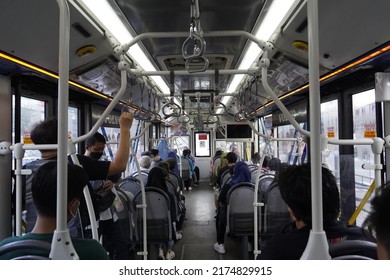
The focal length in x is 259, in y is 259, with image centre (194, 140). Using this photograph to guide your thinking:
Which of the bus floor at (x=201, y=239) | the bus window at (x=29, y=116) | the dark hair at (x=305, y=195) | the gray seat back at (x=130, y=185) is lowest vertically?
the bus floor at (x=201, y=239)

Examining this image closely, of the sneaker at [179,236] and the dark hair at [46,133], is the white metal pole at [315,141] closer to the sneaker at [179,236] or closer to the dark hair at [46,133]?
the dark hair at [46,133]

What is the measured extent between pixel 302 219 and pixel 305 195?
0.32 ft

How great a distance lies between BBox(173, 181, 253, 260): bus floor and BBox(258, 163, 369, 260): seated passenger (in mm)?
2308

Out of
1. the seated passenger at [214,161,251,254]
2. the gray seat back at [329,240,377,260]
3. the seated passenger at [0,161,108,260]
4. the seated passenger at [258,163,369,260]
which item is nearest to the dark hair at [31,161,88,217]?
the seated passenger at [0,161,108,260]

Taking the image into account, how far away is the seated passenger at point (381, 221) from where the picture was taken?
2.25 ft

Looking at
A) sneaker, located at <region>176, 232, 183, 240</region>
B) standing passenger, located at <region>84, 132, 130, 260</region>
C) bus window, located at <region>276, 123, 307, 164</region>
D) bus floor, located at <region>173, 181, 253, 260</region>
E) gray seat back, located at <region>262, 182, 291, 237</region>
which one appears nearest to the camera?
standing passenger, located at <region>84, 132, 130, 260</region>

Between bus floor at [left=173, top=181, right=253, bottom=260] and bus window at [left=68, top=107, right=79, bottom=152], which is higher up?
bus window at [left=68, top=107, right=79, bottom=152]

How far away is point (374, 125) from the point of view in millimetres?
2344

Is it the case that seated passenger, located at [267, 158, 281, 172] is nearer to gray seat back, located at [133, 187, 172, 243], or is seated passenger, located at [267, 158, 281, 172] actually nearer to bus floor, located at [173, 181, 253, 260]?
bus floor, located at [173, 181, 253, 260]

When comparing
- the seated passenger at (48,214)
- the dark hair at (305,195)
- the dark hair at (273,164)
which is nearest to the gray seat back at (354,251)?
the dark hair at (305,195)

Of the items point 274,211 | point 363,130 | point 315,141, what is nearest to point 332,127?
point 363,130

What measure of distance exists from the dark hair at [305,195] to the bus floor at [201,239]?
2.32 metres

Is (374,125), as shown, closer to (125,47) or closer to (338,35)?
(338,35)

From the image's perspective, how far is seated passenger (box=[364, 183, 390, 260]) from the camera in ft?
2.25
